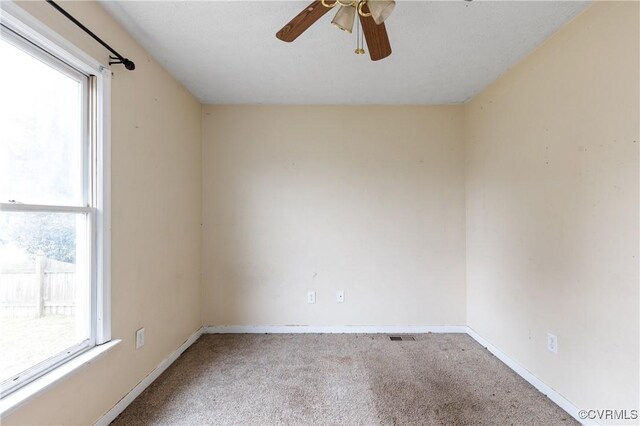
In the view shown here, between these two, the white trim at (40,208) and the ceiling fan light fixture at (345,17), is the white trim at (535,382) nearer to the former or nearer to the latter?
the ceiling fan light fixture at (345,17)

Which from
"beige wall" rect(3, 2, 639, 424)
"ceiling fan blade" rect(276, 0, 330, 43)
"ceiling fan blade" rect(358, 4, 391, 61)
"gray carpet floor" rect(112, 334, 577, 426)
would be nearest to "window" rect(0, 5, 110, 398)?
"beige wall" rect(3, 2, 639, 424)

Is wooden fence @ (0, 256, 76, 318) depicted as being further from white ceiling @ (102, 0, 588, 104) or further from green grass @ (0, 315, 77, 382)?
white ceiling @ (102, 0, 588, 104)

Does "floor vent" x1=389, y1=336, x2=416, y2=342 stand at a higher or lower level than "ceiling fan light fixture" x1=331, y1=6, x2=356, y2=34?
lower

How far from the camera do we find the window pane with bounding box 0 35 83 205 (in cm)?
116

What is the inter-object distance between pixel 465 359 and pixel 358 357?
2.99 feet

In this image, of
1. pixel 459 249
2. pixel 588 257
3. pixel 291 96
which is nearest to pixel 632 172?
pixel 588 257

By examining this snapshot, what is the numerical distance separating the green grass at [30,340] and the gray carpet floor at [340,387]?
0.63 metres

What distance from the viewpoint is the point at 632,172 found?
1.36 m

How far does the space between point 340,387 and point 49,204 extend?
2045 millimetres

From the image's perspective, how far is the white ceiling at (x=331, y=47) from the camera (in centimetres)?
157

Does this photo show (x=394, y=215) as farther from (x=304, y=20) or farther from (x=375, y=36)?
(x=304, y=20)

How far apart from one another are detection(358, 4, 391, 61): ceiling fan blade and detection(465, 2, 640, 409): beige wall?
118 cm

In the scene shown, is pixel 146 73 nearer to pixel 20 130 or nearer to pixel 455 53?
pixel 20 130

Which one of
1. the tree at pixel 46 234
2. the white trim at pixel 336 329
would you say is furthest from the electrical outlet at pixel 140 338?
the white trim at pixel 336 329
